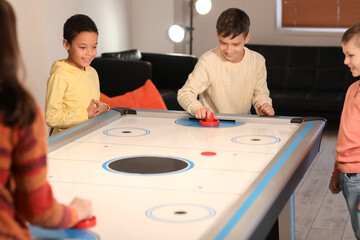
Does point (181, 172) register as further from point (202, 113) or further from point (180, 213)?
point (202, 113)

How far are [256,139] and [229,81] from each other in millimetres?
826

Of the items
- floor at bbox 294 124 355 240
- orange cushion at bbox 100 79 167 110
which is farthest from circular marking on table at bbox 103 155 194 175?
orange cushion at bbox 100 79 167 110

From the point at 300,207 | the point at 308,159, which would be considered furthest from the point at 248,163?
the point at 300,207

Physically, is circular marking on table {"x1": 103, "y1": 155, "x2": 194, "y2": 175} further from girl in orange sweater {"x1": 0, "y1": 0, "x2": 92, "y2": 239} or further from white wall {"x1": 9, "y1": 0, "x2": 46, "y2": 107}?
white wall {"x1": 9, "y1": 0, "x2": 46, "y2": 107}

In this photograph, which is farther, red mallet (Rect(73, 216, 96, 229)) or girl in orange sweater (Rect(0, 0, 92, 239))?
red mallet (Rect(73, 216, 96, 229))

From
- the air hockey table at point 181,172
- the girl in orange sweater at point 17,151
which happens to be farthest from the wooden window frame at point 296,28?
the girl in orange sweater at point 17,151

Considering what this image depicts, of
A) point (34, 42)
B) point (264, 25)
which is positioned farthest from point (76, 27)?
point (264, 25)

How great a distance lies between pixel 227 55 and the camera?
3.07 metres

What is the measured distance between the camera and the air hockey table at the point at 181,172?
1.44 m

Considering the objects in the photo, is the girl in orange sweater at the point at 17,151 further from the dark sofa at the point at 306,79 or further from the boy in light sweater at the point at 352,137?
the dark sofa at the point at 306,79

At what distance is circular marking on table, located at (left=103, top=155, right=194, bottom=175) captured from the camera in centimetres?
191

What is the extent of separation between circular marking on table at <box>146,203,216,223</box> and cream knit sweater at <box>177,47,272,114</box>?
1587 mm

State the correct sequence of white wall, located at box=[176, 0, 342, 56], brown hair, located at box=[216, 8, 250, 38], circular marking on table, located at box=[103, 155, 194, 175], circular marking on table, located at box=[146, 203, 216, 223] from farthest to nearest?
white wall, located at box=[176, 0, 342, 56] → brown hair, located at box=[216, 8, 250, 38] → circular marking on table, located at box=[103, 155, 194, 175] → circular marking on table, located at box=[146, 203, 216, 223]

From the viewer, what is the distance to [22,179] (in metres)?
1.05
